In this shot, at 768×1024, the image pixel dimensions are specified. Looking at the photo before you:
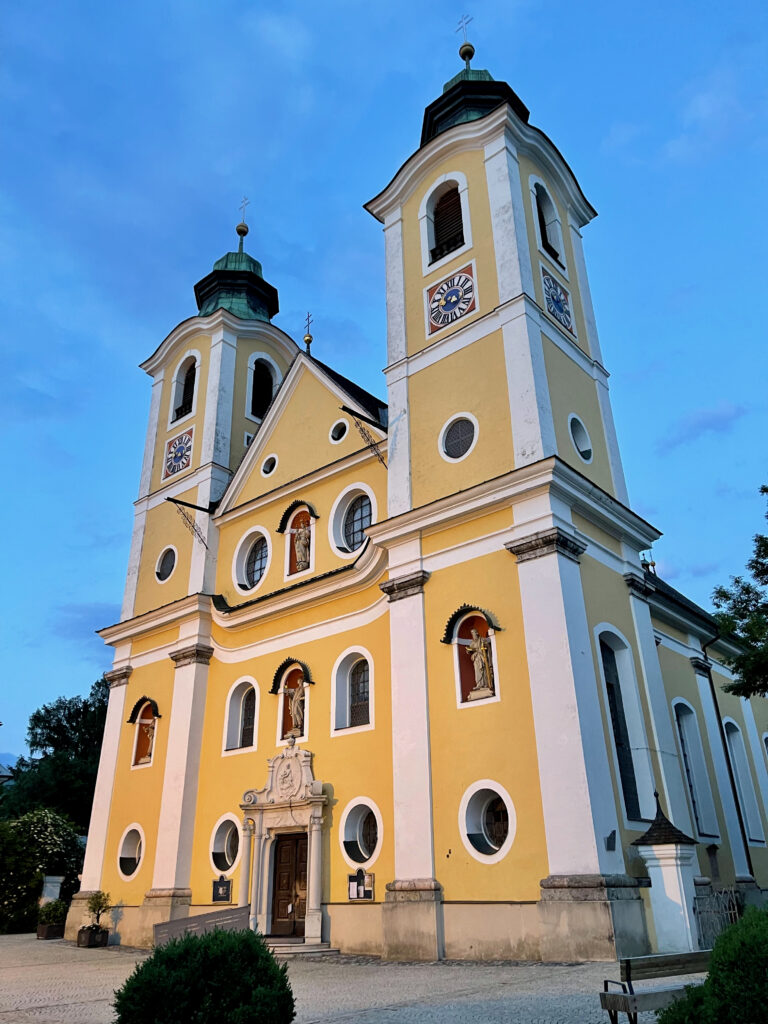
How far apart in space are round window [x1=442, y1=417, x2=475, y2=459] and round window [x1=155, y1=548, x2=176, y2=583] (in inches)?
404

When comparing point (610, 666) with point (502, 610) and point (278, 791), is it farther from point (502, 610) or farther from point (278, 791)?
point (278, 791)

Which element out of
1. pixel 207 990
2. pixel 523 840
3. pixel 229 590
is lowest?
pixel 207 990

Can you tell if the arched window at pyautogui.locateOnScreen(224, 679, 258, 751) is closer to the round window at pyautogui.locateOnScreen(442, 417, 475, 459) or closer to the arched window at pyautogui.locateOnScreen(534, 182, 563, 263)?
the round window at pyautogui.locateOnScreen(442, 417, 475, 459)

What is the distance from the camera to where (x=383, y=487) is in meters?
18.8

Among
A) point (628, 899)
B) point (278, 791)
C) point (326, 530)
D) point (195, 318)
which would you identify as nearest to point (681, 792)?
point (628, 899)

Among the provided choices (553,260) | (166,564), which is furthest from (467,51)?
(166,564)

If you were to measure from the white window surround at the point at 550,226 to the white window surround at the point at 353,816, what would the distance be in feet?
40.5

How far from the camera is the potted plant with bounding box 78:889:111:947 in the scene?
1908 cm

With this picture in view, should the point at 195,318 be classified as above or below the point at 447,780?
above

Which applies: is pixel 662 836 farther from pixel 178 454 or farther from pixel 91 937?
pixel 178 454

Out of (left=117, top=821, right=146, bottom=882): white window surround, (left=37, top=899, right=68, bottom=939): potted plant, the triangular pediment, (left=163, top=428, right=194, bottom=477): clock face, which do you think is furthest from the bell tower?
(left=37, top=899, right=68, bottom=939): potted plant

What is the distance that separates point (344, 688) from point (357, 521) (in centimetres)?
396

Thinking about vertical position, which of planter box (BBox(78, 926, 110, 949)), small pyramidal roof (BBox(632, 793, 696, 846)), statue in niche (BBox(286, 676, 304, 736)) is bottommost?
planter box (BBox(78, 926, 110, 949))

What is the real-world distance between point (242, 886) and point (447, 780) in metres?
6.02
